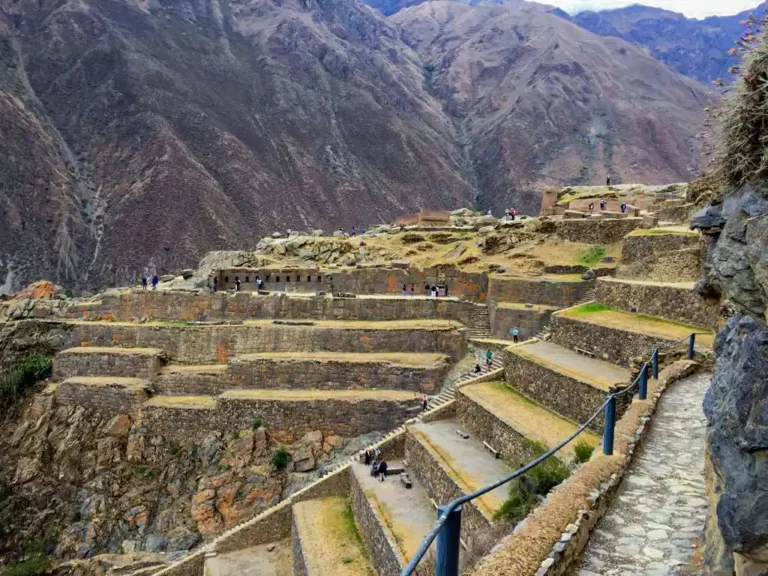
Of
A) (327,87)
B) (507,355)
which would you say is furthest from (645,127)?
(507,355)

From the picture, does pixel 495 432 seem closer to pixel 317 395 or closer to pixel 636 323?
pixel 636 323

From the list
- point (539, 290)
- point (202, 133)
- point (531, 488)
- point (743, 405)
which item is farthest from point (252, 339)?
point (202, 133)

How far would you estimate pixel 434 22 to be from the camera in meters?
142

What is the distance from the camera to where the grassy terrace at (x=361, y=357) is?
2077 centimetres

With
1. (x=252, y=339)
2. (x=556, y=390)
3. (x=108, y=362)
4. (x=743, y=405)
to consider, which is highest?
(x=743, y=405)

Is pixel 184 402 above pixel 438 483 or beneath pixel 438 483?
beneath

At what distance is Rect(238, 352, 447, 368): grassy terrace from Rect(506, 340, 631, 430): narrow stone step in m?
4.72

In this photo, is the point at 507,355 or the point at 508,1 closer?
the point at 507,355

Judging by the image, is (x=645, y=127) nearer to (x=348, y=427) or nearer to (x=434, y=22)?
(x=434, y=22)

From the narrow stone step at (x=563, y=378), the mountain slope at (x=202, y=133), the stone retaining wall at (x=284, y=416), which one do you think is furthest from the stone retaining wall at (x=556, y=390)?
the mountain slope at (x=202, y=133)

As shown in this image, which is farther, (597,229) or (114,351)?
(597,229)

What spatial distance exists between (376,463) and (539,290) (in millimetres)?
10511

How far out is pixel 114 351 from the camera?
23.1 metres

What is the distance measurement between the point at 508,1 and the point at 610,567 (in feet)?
647
